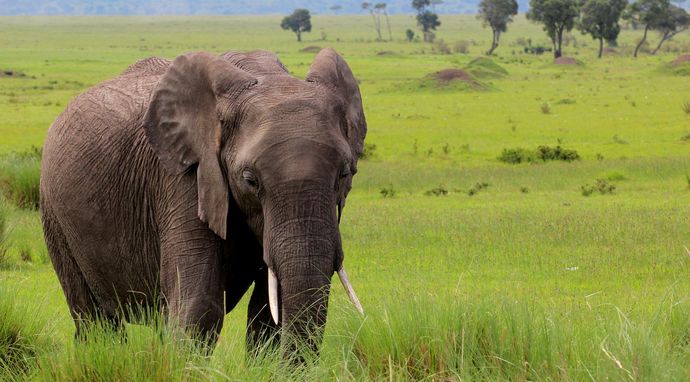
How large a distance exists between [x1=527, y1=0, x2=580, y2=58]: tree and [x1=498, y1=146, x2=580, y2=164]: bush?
54.6 m

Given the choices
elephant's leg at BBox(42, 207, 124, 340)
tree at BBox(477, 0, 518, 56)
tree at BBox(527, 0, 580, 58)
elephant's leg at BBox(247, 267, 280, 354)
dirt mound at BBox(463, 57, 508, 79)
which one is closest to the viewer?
elephant's leg at BBox(247, 267, 280, 354)

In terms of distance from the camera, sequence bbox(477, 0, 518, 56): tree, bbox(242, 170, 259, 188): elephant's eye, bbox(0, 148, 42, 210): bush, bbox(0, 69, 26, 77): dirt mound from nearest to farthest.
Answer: bbox(242, 170, 259, 188): elephant's eye, bbox(0, 148, 42, 210): bush, bbox(0, 69, 26, 77): dirt mound, bbox(477, 0, 518, 56): tree

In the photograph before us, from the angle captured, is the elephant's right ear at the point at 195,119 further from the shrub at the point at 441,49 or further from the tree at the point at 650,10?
the shrub at the point at 441,49

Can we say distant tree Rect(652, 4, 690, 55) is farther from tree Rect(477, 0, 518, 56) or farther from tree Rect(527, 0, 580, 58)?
tree Rect(477, 0, 518, 56)

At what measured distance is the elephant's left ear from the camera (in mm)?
5957

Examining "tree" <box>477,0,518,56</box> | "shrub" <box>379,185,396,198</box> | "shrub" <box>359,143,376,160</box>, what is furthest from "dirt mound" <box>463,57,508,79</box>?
"tree" <box>477,0,518,56</box>

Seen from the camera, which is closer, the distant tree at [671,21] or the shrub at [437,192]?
the shrub at [437,192]

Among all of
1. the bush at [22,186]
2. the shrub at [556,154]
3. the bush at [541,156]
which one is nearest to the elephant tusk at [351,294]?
the bush at [22,186]

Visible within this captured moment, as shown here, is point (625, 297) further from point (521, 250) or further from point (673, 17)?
point (673, 17)

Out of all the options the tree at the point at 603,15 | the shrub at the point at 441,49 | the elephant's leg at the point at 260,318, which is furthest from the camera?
the shrub at the point at 441,49

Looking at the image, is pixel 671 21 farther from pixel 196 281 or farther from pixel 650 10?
pixel 196 281

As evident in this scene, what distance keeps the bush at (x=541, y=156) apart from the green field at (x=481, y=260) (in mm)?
235

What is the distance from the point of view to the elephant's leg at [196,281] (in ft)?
19.0

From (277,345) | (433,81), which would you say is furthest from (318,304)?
(433,81)
